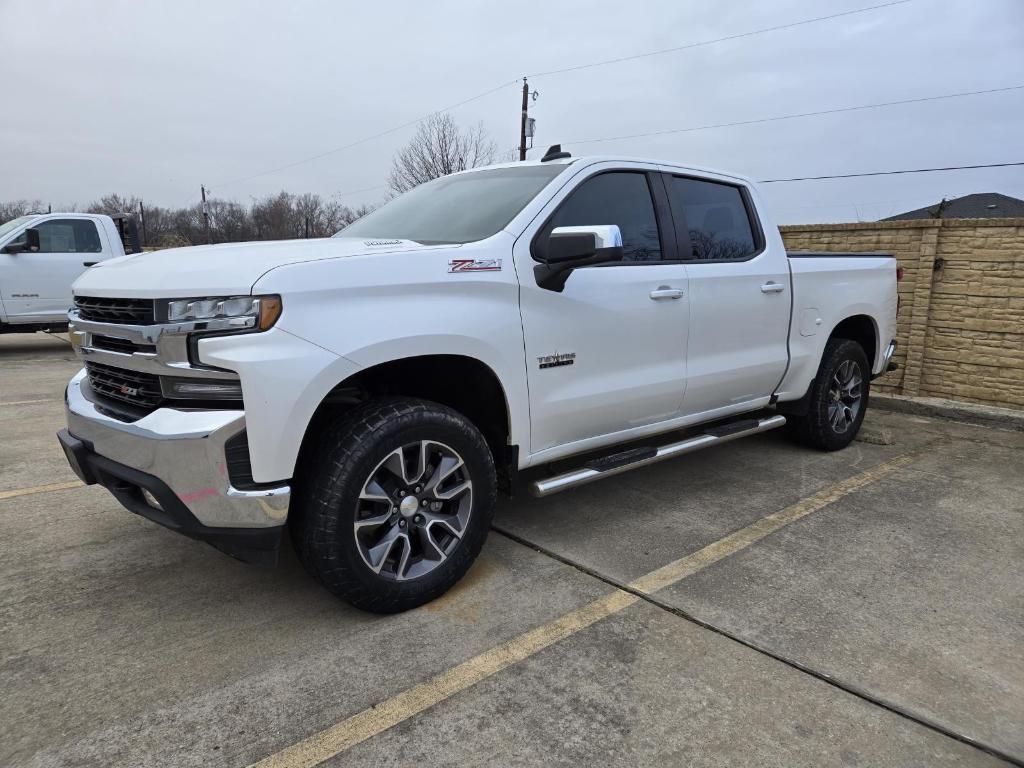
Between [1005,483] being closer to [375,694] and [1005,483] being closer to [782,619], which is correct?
[782,619]

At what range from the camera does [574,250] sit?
3.10 m

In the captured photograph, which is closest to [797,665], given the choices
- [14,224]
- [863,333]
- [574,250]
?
[574,250]

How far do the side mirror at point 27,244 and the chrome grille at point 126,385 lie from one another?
911 cm

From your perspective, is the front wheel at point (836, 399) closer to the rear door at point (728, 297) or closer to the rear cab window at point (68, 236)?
the rear door at point (728, 297)

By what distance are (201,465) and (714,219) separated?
3353mm

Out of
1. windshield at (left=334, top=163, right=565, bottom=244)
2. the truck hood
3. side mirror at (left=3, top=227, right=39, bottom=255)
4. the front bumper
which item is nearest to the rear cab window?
side mirror at (left=3, top=227, right=39, bottom=255)

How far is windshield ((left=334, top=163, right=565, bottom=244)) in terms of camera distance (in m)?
3.44

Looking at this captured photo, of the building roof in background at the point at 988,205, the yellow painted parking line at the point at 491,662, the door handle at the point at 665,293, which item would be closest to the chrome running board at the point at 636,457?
the yellow painted parking line at the point at 491,662

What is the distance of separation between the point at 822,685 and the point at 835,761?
399 millimetres

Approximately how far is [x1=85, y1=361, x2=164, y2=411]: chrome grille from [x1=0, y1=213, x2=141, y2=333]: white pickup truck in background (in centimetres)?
883

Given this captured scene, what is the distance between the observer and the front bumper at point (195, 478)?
245 centimetres

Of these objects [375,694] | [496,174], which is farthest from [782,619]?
[496,174]

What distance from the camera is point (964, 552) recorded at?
144 inches

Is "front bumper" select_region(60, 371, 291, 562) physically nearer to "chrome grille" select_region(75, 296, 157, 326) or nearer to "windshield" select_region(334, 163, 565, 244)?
"chrome grille" select_region(75, 296, 157, 326)
